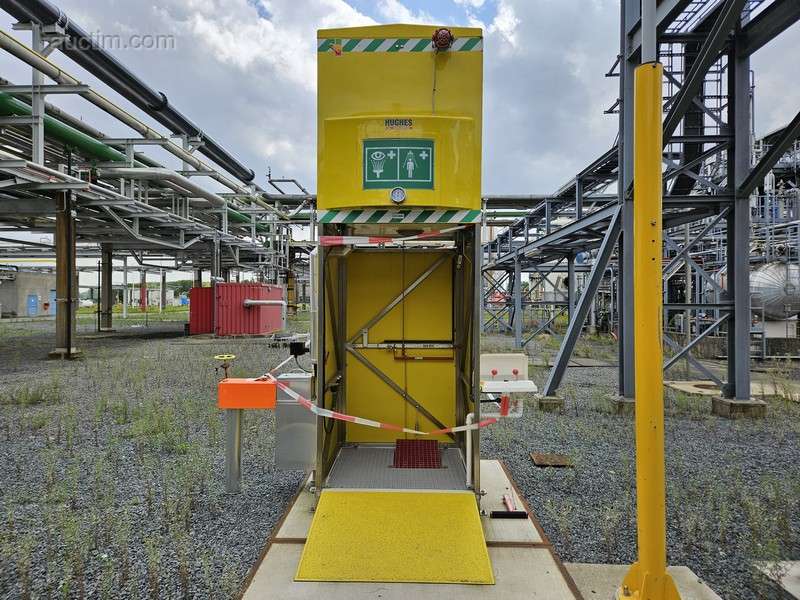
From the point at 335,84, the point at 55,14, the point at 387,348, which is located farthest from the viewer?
the point at 55,14

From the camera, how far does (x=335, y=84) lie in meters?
3.40

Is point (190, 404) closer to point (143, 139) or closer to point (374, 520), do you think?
point (374, 520)

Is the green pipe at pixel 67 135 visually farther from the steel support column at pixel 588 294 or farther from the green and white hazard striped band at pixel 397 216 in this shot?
the steel support column at pixel 588 294

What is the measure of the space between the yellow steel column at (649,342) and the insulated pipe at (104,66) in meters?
11.2

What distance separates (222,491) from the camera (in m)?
4.01

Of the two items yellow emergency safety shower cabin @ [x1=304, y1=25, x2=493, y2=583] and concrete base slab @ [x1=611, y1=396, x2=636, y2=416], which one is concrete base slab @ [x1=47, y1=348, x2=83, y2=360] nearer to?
yellow emergency safety shower cabin @ [x1=304, y1=25, x2=493, y2=583]

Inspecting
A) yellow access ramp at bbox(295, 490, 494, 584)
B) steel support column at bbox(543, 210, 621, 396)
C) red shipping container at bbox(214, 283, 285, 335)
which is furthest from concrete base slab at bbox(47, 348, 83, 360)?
steel support column at bbox(543, 210, 621, 396)

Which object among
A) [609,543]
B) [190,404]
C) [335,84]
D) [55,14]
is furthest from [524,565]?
[55,14]

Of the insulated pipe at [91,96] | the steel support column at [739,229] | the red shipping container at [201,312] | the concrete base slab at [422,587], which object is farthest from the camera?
the red shipping container at [201,312]

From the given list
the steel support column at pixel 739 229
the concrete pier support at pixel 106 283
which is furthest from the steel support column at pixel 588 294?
the concrete pier support at pixel 106 283

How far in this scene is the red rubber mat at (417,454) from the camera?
4.06 meters

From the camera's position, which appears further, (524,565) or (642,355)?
(524,565)

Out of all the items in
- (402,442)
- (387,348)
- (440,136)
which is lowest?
(402,442)

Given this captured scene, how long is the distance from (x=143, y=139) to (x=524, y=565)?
41.8 ft
